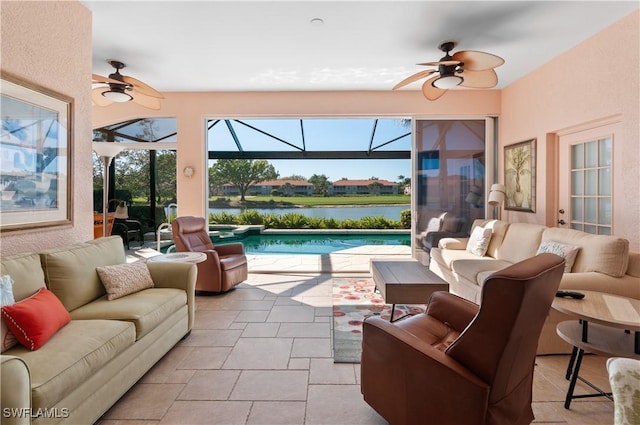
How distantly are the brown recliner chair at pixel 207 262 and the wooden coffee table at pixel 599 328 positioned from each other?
3.46 metres

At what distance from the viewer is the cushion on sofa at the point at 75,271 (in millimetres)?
2186

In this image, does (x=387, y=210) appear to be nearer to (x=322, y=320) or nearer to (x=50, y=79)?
(x=322, y=320)

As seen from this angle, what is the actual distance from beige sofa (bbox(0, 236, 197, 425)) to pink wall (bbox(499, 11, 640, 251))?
4.11 meters

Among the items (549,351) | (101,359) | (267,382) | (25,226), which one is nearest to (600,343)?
(549,351)

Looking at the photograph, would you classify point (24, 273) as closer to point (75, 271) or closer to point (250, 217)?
point (75, 271)

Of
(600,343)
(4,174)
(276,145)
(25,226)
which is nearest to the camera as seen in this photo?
(600,343)

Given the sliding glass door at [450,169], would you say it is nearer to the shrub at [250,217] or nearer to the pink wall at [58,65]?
the pink wall at [58,65]

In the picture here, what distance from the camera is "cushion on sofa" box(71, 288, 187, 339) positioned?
2.15 meters

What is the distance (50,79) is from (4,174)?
874mm

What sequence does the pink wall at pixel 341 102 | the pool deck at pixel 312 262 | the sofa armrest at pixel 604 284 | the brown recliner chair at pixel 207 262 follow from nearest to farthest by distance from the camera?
1. the pink wall at pixel 341 102
2. the sofa armrest at pixel 604 284
3. the brown recliner chair at pixel 207 262
4. the pool deck at pixel 312 262

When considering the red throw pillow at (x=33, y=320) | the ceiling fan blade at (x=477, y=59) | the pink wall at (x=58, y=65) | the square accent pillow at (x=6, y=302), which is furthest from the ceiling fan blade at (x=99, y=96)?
the ceiling fan blade at (x=477, y=59)

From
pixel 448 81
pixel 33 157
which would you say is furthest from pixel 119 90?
pixel 448 81

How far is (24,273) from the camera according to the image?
197cm

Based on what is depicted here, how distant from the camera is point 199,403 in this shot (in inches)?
79.2
